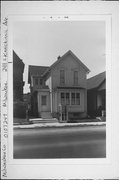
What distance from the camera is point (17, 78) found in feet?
6.80

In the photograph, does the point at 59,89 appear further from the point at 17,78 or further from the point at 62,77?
the point at 17,78

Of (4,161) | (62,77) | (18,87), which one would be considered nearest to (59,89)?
(62,77)

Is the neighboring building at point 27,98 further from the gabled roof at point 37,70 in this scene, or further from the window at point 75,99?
the window at point 75,99

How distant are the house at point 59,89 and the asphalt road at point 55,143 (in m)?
0.17

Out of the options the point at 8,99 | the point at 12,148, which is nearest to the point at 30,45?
the point at 8,99

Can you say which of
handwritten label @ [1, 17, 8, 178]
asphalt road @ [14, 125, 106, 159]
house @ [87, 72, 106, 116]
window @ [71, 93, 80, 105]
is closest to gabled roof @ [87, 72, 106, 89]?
house @ [87, 72, 106, 116]

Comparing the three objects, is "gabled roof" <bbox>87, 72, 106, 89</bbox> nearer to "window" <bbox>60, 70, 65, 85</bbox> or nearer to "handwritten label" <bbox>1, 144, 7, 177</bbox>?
"window" <bbox>60, 70, 65, 85</bbox>

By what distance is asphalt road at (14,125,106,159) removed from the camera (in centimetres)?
208

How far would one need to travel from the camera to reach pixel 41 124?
210 cm

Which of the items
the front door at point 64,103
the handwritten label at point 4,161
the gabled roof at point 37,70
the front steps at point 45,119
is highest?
the gabled roof at point 37,70

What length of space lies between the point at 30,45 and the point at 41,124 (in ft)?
2.59

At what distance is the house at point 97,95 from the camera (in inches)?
81.4

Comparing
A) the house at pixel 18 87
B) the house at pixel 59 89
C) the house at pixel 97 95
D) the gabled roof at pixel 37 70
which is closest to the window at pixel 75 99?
the house at pixel 59 89

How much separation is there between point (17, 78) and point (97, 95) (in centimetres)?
81
